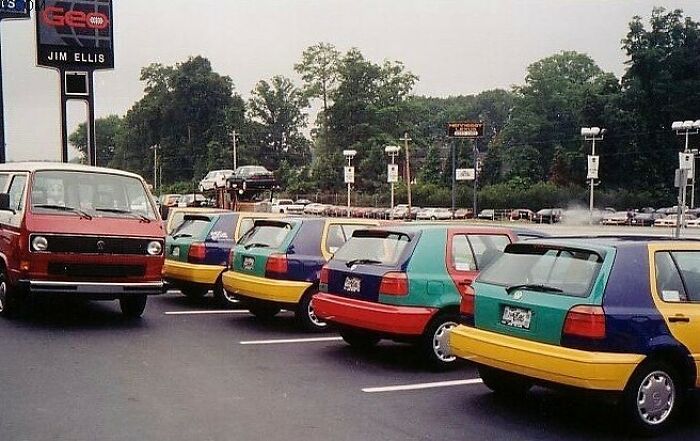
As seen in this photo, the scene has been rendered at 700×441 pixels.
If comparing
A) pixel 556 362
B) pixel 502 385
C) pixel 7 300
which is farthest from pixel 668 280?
pixel 7 300

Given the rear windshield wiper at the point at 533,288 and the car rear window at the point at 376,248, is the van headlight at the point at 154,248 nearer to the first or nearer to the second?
the car rear window at the point at 376,248

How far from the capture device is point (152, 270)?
415 inches

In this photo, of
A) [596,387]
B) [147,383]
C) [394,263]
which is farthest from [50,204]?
[596,387]

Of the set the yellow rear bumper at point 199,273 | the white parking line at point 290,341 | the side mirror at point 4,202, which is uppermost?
the side mirror at point 4,202

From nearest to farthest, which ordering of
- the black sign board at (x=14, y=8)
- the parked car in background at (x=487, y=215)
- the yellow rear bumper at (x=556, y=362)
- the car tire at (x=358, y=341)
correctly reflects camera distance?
1. the yellow rear bumper at (x=556, y=362)
2. the car tire at (x=358, y=341)
3. the black sign board at (x=14, y=8)
4. the parked car in background at (x=487, y=215)

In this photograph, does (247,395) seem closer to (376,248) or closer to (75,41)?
(376,248)

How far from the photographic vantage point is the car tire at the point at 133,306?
442 inches

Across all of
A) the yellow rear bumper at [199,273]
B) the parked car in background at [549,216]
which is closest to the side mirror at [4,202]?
the yellow rear bumper at [199,273]

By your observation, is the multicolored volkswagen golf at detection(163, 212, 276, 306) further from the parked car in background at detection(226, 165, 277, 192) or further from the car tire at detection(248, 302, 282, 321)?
the parked car in background at detection(226, 165, 277, 192)

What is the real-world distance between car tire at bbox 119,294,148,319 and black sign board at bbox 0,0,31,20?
52.8ft

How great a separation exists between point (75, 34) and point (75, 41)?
204 mm

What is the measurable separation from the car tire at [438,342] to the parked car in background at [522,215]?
63.2m

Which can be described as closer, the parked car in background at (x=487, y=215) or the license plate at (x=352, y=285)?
the license plate at (x=352, y=285)

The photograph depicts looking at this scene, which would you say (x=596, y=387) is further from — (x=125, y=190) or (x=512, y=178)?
(x=512, y=178)
